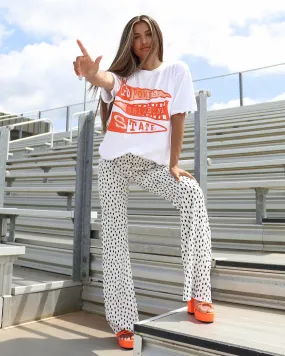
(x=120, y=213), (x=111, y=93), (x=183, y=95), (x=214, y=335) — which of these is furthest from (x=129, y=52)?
(x=214, y=335)

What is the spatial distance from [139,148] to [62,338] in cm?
87

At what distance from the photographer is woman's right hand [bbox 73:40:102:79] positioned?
122 centimetres

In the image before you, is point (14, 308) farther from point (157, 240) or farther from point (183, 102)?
point (183, 102)

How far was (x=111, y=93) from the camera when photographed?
140 centimetres

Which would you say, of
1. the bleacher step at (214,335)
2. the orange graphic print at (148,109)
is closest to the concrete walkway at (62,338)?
the bleacher step at (214,335)

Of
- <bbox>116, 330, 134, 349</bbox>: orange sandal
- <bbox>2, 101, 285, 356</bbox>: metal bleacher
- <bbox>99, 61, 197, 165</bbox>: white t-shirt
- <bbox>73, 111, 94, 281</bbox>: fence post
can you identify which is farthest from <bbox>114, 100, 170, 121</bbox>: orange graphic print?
<bbox>116, 330, 134, 349</bbox>: orange sandal

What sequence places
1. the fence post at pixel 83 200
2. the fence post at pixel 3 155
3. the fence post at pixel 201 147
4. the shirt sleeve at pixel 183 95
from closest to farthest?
the shirt sleeve at pixel 183 95
the fence post at pixel 201 147
the fence post at pixel 83 200
the fence post at pixel 3 155

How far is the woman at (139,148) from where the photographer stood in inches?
49.0

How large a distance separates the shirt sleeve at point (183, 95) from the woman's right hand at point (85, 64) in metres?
0.31

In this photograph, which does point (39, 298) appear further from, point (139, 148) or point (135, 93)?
point (135, 93)

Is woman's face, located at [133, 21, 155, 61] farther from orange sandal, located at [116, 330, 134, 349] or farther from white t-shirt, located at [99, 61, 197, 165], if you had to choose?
orange sandal, located at [116, 330, 134, 349]

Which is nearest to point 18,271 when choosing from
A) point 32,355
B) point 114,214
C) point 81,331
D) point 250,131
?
point 81,331

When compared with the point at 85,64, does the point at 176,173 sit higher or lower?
lower

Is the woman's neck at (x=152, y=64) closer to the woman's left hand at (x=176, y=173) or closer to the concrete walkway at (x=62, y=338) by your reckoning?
the woman's left hand at (x=176, y=173)
